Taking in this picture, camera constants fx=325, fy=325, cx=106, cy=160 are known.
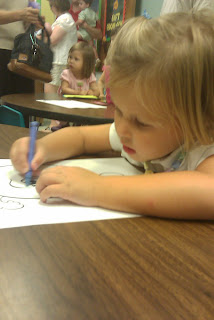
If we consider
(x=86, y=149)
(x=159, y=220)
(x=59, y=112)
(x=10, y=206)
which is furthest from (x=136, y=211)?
(x=59, y=112)

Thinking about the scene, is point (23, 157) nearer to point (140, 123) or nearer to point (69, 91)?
point (140, 123)

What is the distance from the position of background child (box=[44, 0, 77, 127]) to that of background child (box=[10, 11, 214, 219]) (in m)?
2.13

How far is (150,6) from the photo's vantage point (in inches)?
106

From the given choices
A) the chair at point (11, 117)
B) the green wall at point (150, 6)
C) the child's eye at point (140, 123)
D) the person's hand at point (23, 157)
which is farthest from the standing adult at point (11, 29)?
the child's eye at point (140, 123)

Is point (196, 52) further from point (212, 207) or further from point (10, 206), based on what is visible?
point (10, 206)

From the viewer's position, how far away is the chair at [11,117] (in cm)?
117

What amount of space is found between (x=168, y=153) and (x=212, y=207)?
0.51 feet

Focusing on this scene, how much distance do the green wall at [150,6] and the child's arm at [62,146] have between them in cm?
218

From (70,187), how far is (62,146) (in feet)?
0.72

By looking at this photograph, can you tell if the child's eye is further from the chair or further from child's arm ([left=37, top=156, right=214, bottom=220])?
the chair

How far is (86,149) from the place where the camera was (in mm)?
648

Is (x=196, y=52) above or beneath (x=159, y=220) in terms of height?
above

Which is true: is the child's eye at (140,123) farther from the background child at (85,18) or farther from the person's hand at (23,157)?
the background child at (85,18)


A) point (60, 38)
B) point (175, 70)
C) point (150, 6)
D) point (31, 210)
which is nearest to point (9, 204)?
point (31, 210)
